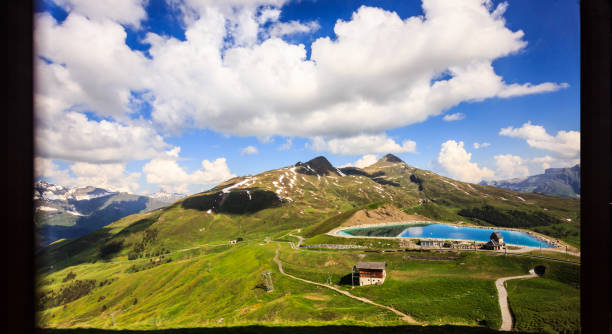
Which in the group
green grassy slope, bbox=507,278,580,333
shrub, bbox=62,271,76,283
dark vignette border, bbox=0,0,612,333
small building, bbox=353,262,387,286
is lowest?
shrub, bbox=62,271,76,283

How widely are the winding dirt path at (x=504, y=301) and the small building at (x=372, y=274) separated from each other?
21.8 m

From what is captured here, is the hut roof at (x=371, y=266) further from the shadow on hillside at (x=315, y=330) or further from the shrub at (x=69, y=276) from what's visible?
the shrub at (x=69, y=276)

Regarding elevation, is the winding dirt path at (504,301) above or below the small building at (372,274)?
above

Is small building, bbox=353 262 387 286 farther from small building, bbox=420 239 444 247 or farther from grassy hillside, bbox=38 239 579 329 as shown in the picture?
small building, bbox=420 239 444 247

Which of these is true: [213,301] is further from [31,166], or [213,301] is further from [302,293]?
[31,166]

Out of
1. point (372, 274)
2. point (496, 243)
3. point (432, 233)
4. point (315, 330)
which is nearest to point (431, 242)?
point (496, 243)

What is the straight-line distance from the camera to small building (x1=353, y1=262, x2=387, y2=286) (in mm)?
58269

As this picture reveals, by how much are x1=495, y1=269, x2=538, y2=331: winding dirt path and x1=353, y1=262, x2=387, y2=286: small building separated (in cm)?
2178

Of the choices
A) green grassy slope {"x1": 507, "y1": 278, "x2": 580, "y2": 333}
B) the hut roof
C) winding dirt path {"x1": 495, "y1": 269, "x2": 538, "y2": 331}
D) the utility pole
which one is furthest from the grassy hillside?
the hut roof

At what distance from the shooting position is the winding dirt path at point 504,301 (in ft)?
107

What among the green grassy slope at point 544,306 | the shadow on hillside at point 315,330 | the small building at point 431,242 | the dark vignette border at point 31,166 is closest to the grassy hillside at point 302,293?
the dark vignette border at point 31,166

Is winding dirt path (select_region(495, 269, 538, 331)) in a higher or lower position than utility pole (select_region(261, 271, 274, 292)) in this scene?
higher

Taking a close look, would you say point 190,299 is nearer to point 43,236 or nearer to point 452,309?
point 452,309

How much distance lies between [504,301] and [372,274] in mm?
24990
